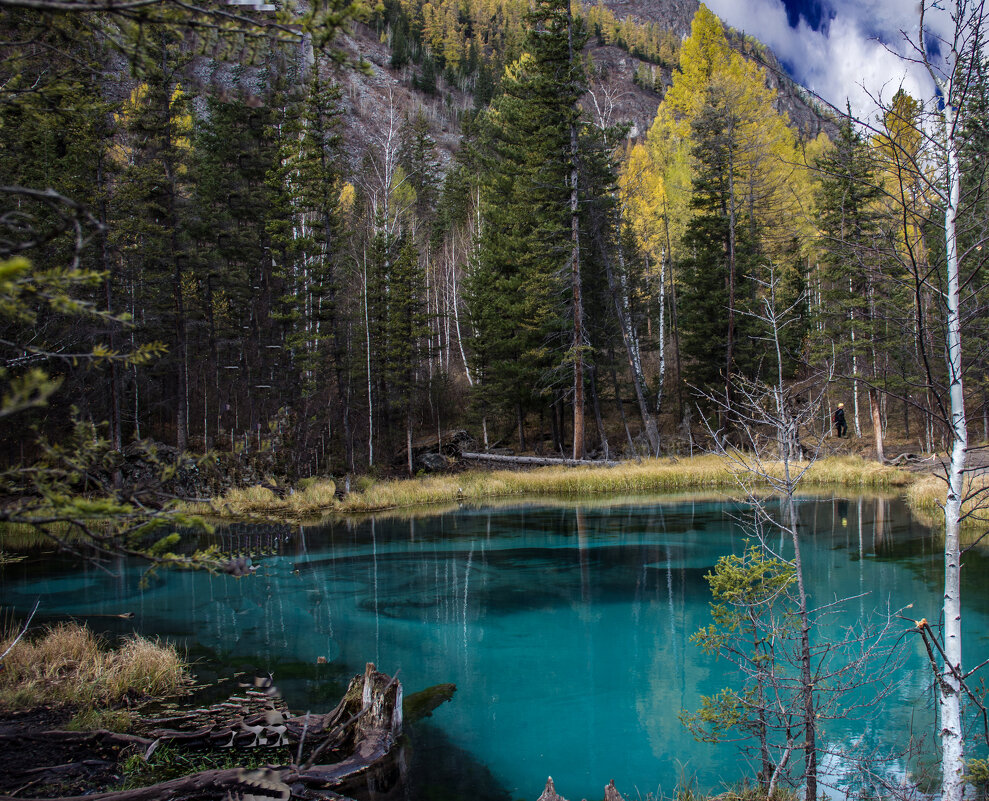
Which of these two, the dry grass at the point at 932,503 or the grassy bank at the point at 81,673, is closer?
the grassy bank at the point at 81,673

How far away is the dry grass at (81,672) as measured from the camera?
5.90 m

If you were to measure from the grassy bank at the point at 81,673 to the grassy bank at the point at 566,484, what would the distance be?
11657mm

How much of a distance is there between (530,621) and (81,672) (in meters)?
5.47

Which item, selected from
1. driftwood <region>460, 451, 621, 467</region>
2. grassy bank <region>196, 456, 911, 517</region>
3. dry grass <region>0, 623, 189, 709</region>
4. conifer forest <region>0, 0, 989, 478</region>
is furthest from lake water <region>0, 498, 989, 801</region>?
driftwood <region>460, 451, 621, 467</region>

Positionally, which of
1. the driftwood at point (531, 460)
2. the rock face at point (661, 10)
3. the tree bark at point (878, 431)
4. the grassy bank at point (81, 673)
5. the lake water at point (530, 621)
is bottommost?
the lake water at point (530, 621)

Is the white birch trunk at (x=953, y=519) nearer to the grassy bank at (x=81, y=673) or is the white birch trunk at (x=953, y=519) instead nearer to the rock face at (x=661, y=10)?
the grassy bank at (x=81, y=673)

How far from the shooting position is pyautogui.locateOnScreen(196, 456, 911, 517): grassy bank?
19344 mm

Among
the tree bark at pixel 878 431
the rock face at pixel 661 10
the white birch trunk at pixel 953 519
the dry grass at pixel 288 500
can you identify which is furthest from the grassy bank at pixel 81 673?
the rock face at pixel 661 10

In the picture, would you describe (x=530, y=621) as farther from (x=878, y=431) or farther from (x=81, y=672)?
(x=878, y=431)

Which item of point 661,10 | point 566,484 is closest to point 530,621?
point 566,484

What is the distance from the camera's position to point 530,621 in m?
9.16

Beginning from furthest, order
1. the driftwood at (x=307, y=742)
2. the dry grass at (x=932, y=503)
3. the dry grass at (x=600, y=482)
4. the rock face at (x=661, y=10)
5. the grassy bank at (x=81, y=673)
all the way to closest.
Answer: the rock face at (x=661, y=10)
the dry grass at (x=600, y=482)
the dry grass at (x=932, y=503)
the grassy bank at (x=81, y=673)
the driftwood at (x=307, y=742)

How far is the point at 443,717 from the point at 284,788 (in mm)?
2698

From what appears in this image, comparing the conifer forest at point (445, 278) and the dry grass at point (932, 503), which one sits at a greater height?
the conifer forest at point (445, 278)
